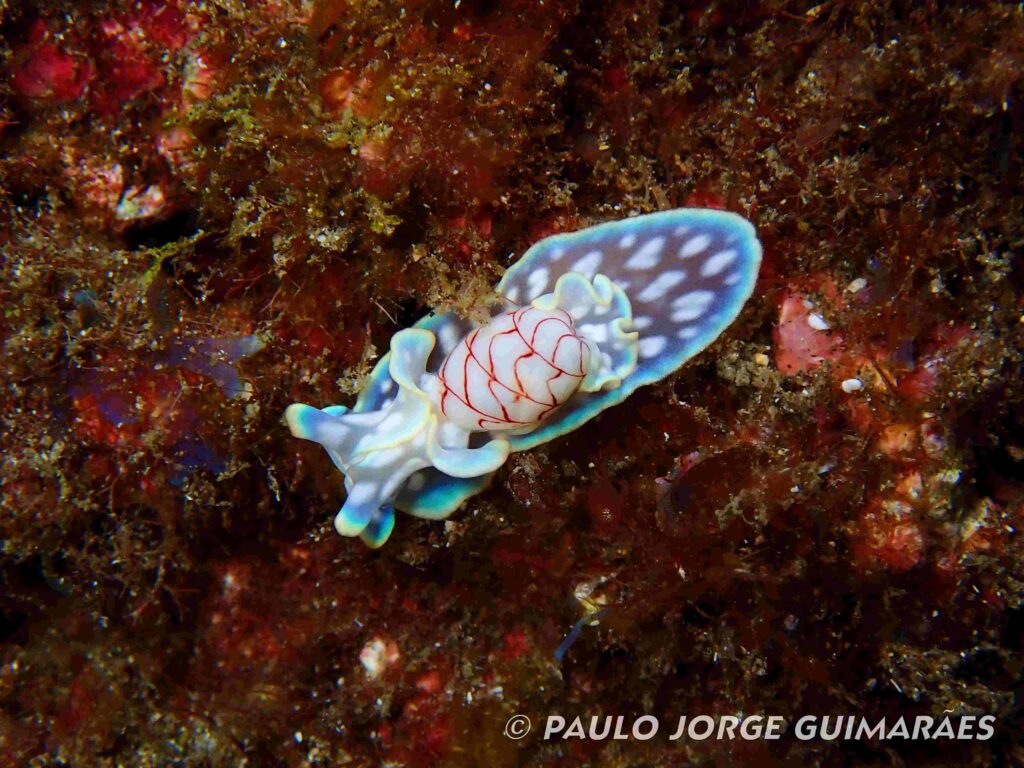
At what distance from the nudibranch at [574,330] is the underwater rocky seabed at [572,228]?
0.21 metres

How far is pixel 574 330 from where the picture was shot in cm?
287

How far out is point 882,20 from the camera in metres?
2.74

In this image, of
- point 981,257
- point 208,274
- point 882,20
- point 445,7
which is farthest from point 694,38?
point 208,274

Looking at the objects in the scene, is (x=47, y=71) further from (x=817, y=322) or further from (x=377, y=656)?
(x=817, y=322)

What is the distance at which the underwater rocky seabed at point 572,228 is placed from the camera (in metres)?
2.77

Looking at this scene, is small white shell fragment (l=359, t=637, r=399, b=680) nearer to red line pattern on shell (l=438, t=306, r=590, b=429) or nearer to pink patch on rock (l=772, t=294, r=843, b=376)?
red line pattern on shell (l=438, t=306, r=590, b=429)

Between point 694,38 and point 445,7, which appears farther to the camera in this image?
point 694,38

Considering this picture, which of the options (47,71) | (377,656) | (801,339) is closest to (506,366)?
(801,339)

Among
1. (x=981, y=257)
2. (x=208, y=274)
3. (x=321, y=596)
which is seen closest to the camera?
(x=981, y=257)

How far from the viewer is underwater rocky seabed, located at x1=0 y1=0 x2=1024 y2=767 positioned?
2766 mm

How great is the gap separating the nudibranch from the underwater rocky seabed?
0.70 ft

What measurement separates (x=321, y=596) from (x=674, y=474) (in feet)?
7.67

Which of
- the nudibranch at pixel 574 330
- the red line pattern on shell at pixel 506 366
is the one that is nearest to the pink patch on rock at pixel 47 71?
the nudibranch at pixel 574 330

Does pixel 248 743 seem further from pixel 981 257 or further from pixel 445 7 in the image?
pixel 981 257
